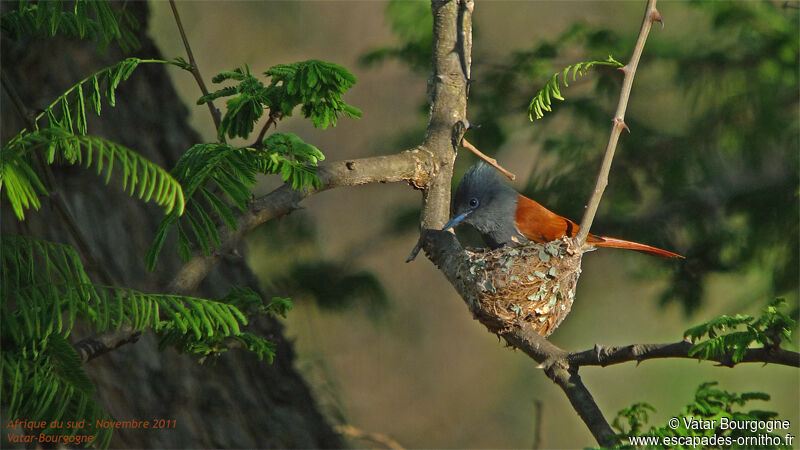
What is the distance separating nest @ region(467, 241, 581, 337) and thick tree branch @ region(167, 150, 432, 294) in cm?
64

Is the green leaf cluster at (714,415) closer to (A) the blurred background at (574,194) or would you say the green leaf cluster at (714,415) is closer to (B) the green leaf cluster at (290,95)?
(B) the green leaf cluster at (290,95)

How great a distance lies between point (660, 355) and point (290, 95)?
4.87ft

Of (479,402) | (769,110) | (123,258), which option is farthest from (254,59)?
→ (769,110)

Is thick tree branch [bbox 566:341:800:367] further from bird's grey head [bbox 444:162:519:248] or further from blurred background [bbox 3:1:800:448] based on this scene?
bird's grey head [bbox 444:162:519:248]

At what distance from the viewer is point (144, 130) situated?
15.4ft

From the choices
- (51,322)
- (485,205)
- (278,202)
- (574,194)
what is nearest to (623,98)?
(278,202)

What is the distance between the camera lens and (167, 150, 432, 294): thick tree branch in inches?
110

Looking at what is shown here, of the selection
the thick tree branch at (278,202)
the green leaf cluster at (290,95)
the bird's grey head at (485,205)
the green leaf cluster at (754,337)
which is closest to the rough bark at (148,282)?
the thick tree branch at (278,202)

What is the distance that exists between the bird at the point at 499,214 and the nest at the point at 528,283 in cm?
91

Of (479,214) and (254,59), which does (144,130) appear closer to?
(479,214)

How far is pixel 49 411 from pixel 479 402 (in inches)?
327

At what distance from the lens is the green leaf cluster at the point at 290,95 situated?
229 cm

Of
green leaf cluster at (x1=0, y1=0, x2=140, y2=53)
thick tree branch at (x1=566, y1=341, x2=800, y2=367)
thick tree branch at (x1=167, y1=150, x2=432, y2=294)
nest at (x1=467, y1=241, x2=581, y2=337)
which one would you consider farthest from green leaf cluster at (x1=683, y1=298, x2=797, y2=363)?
green leaf cluster at (x1=0, y1=0, x2=140, y2=53)

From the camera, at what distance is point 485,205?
189 inches
